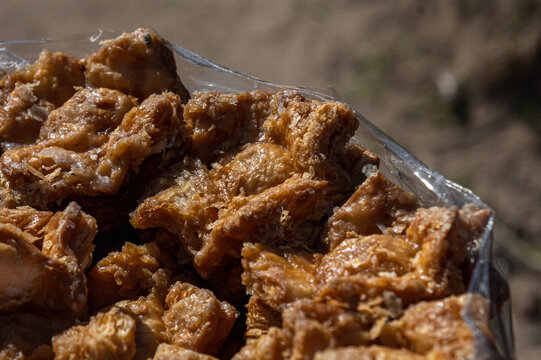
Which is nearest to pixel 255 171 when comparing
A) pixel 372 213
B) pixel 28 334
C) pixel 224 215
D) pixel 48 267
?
pixel 224 215

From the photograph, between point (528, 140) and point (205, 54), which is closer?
point (528, 140)

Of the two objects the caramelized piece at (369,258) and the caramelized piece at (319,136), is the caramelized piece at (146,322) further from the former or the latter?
the caramelized piece at (319,136)

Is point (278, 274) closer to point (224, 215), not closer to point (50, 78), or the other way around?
point (224, 215)

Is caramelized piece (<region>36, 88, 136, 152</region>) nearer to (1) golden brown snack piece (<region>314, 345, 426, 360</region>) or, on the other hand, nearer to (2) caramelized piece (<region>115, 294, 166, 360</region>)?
(2) caramelized piece (<region>115, 294, 166, 360</region>)

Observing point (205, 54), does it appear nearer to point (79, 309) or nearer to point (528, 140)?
point (528, 140)

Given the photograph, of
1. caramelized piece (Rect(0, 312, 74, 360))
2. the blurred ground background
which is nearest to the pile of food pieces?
caramelized piece (Rect(0, 312, 74, 360))

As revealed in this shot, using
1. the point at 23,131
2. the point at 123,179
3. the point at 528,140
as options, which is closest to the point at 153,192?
the point at 123,179
